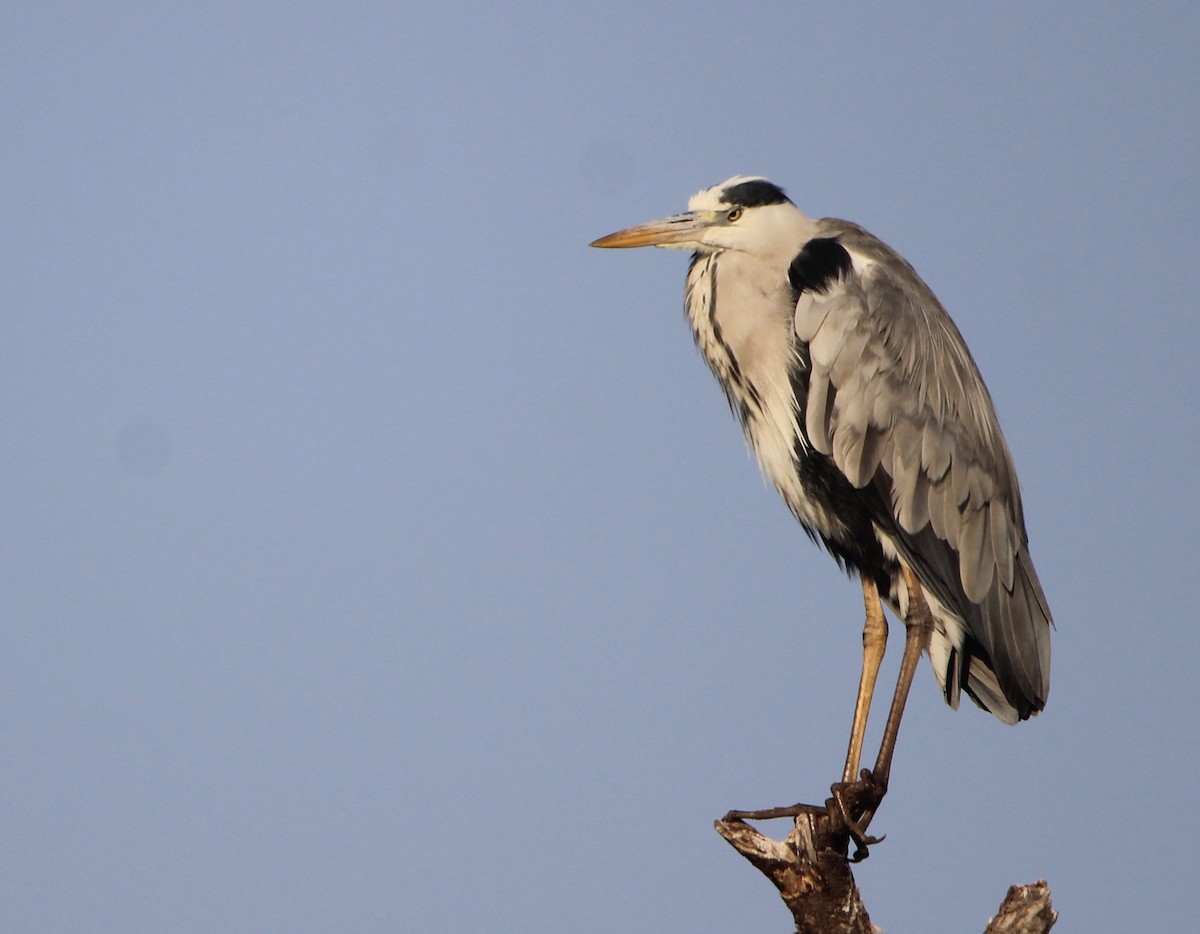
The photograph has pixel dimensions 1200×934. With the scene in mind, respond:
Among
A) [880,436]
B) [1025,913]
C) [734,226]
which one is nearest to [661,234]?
[734,226]

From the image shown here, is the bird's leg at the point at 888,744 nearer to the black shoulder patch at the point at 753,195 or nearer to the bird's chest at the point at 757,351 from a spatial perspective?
the bird's chest at the point at 757,351

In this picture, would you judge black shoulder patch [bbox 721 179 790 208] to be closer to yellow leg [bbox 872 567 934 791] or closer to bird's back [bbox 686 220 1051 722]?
bird's back [bbox 686 220 1051 722]

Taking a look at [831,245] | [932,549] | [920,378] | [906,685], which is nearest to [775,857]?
[906,685]

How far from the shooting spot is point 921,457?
211 inches

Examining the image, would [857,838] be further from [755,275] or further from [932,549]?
[755,275]

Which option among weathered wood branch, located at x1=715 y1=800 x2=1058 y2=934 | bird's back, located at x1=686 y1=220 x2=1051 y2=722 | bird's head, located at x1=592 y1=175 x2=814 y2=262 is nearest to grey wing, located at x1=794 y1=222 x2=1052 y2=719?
bird's back, located at x1=686 y1=220 x2=1051 y2=722

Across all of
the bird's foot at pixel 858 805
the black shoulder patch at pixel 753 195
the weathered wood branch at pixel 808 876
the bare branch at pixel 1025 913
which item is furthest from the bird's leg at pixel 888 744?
the black shoulder patch at pixel 753 195

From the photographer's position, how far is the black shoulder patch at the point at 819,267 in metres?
5.34

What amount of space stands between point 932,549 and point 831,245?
1170 mm

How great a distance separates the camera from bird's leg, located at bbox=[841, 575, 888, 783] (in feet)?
17.3

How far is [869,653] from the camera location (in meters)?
5.55

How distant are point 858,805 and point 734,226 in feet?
7.28

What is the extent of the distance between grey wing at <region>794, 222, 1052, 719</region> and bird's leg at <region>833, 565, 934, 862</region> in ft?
0.27

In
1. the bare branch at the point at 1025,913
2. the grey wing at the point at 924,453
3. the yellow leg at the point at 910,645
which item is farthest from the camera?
the grey wing at the point at 924,453
